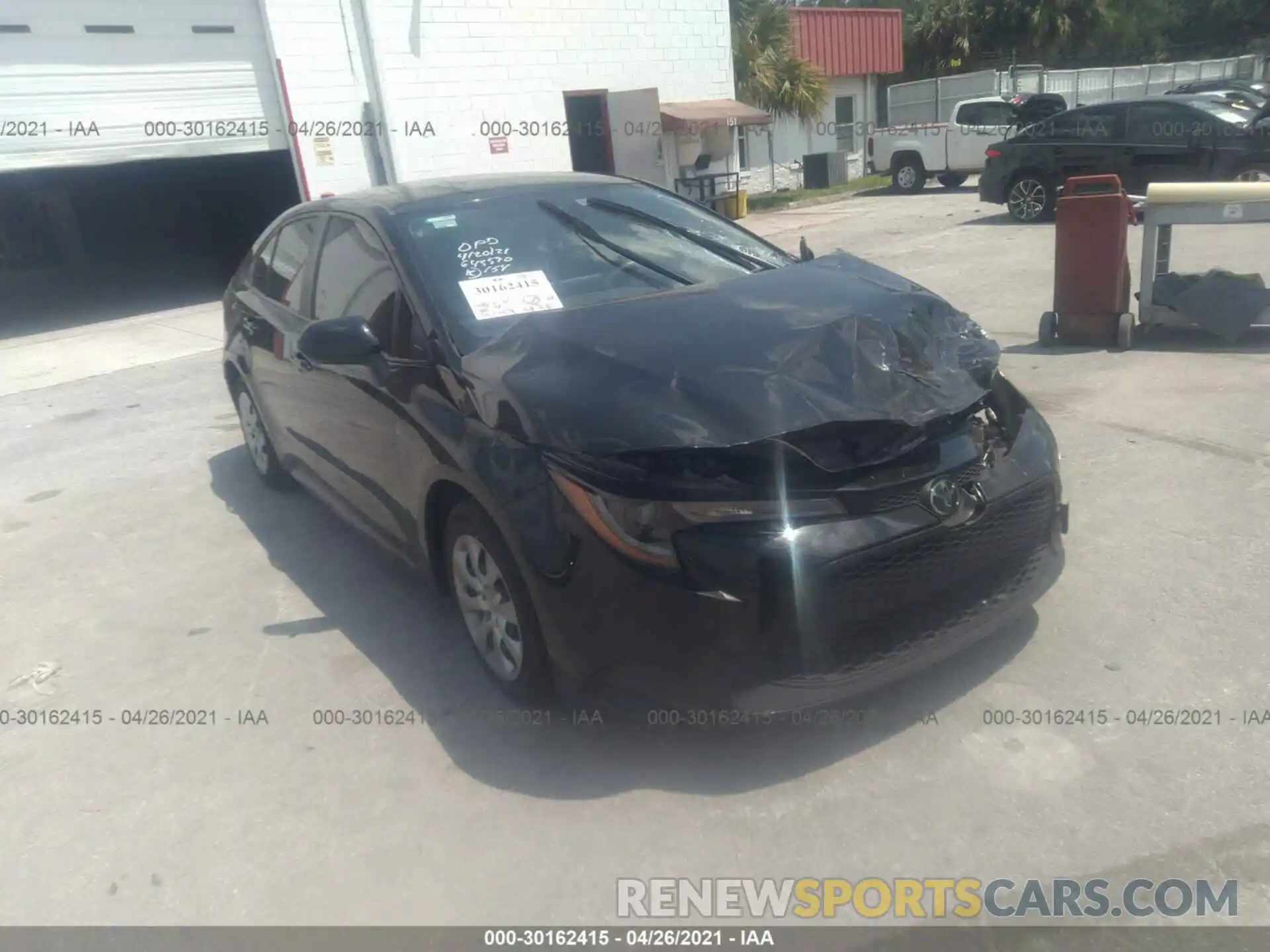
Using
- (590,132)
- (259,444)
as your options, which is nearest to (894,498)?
(259,444)

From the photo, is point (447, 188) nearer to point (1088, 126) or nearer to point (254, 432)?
point (254, 432)

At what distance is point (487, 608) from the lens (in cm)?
339

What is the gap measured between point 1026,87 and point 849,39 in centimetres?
487

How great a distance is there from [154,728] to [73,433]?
4.83 metres

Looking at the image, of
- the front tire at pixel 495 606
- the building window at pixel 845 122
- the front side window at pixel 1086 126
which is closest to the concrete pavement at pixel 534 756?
the front tire at pixel 495 606

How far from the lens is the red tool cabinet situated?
675 cm

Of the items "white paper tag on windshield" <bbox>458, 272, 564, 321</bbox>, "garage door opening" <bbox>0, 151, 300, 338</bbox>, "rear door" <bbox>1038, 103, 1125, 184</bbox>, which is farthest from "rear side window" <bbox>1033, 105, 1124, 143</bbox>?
"white paper tag on windshield" <bbox>458, 272, 564, 321</bbox>

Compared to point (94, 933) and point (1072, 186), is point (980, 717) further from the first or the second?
point (1072, 186)

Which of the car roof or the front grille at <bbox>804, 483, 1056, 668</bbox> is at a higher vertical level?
the car roof

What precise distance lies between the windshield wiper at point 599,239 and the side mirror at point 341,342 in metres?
0.98

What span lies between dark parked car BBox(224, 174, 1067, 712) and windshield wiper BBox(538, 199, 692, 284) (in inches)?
0.8

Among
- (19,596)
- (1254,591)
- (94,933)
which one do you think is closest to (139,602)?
(19,596)

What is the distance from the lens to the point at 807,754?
3.11 meters

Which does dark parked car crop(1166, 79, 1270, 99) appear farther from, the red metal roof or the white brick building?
the white brick building
